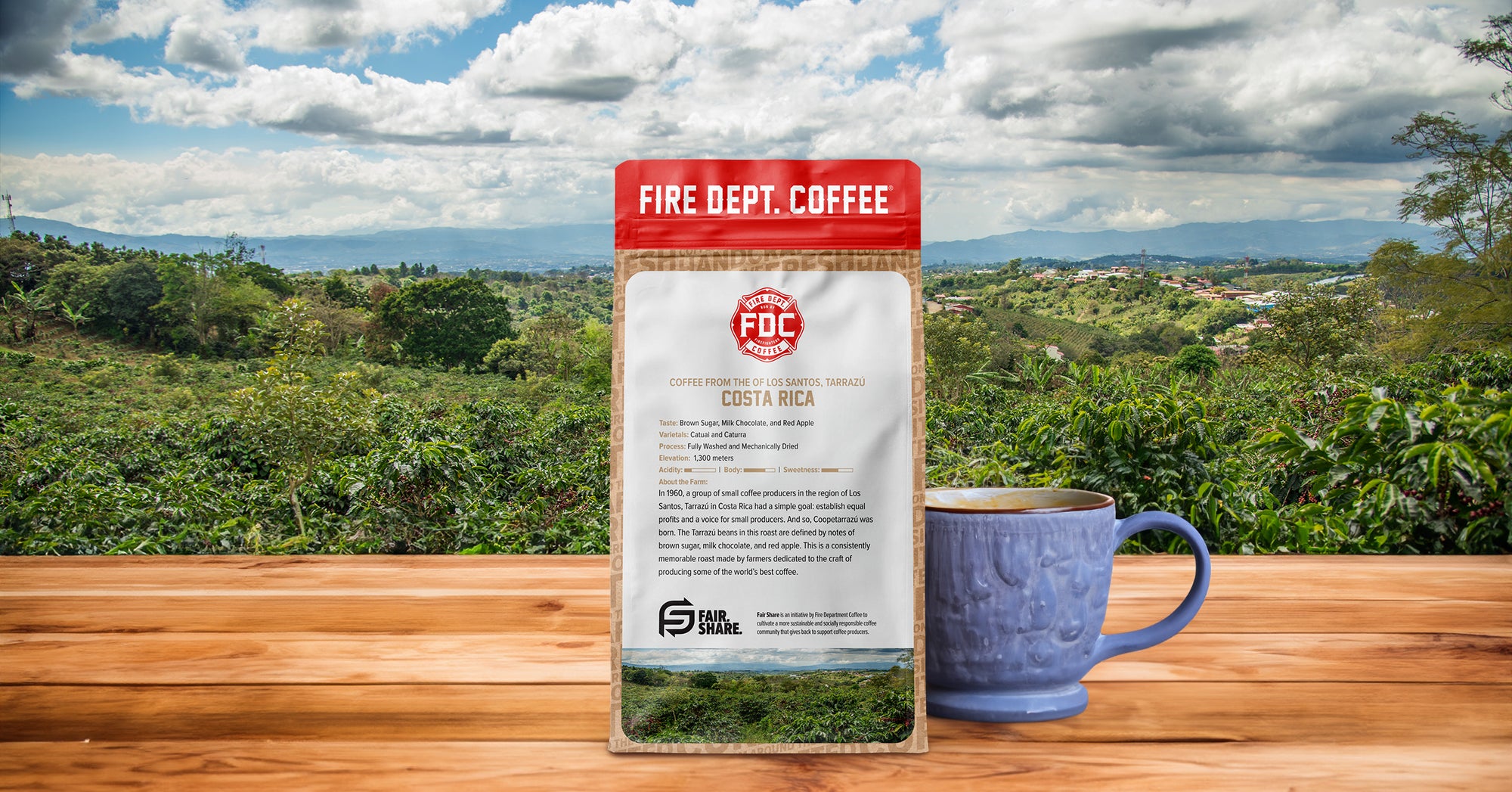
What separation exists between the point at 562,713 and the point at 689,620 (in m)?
0.17

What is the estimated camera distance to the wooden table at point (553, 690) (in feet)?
1.92

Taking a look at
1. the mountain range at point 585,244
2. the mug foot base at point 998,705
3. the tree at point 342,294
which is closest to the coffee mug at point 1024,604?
the mug foot base at point 998,705

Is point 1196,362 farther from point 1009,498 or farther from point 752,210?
point 752,210

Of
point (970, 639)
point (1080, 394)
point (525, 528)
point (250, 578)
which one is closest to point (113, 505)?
point (525, 528)

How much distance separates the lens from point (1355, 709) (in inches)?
27.5

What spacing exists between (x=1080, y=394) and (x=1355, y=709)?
5.52 feet

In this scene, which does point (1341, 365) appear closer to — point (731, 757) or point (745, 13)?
point (745, 13)

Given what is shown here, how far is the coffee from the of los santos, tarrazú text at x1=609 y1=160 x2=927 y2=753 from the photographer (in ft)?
1.91

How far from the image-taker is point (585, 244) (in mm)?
2791

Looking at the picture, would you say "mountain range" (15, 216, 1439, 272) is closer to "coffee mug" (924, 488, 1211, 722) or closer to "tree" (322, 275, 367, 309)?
"tree" (322, 275, 367, 309)

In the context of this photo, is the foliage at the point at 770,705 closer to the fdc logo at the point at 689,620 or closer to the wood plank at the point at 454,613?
the fdc logo at the point at 689,620

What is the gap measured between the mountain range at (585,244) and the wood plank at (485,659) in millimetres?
1782

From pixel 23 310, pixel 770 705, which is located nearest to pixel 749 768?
pixel 770 705

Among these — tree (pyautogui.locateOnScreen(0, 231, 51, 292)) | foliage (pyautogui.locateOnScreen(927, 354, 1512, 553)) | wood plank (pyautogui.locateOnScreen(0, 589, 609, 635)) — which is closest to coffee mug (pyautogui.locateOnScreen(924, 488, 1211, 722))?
wood plank (pyautogui.locateOnScreen(0, 589, 609, 635))
